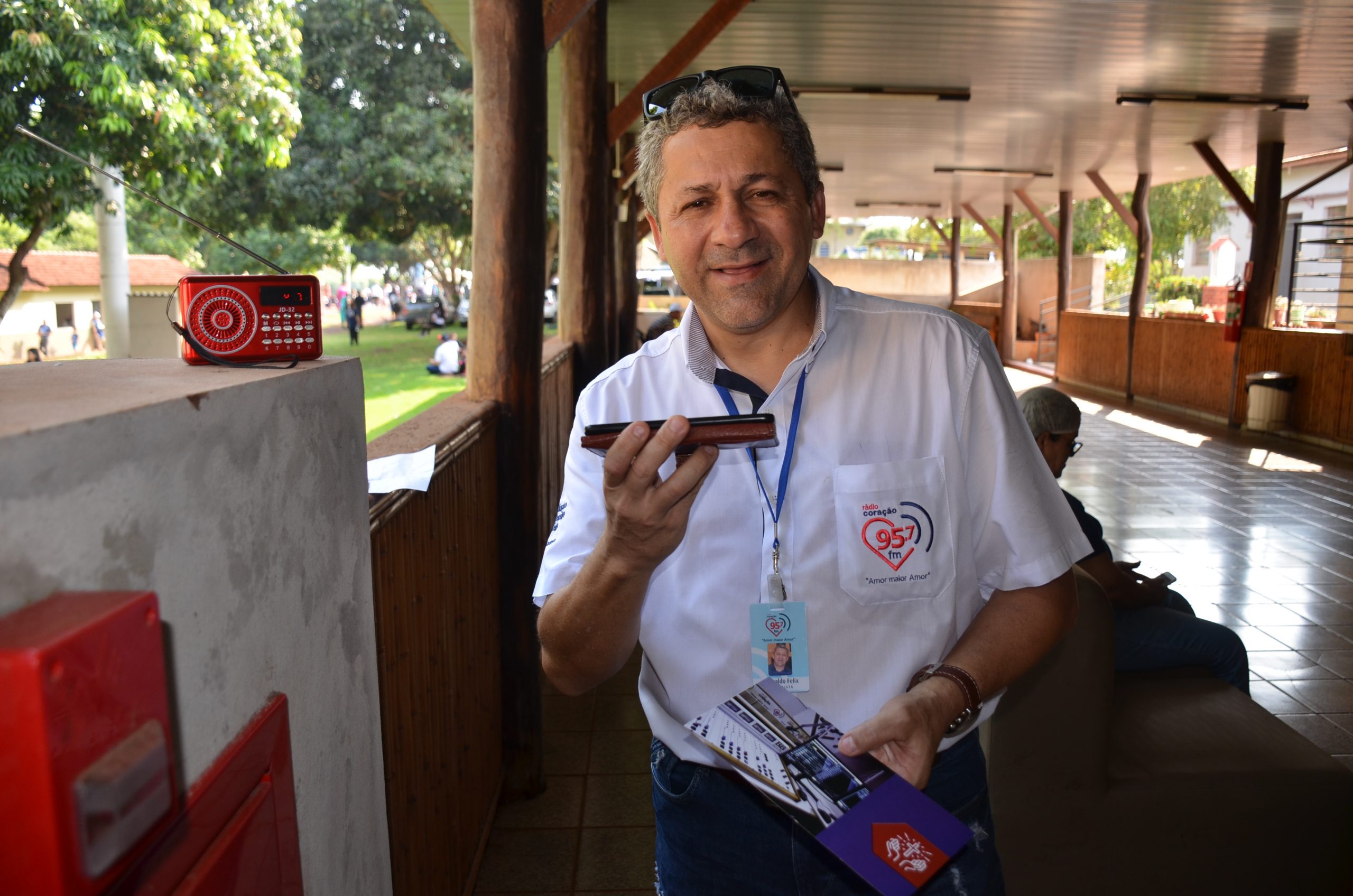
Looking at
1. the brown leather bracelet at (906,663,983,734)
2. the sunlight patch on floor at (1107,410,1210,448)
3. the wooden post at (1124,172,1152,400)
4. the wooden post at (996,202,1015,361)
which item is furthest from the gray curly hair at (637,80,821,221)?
the wooden post at (996,202,1015,361)

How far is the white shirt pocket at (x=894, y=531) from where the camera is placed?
4.86 feet

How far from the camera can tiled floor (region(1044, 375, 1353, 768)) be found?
4629 millimetres

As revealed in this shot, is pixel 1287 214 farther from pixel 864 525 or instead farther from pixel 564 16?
pixel 864 525

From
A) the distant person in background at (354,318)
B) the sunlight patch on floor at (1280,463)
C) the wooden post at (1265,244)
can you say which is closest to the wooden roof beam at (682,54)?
the sunlight patch on floor at (1280,463)

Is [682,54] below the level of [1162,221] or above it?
below

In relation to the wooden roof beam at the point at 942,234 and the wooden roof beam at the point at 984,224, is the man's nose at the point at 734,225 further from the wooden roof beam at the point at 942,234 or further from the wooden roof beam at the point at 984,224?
the wooden roof beam at the point at 942,234

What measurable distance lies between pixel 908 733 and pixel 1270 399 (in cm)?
1182

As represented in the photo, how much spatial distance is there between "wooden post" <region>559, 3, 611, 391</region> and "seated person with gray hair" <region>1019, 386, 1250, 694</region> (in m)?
3.68

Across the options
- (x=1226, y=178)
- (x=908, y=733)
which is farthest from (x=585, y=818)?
(x=1226, y=178)

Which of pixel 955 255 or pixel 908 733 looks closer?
pixel 908 733

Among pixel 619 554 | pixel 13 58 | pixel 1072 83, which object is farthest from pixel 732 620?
pixel 1072 83

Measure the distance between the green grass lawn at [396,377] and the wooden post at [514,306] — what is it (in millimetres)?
2023

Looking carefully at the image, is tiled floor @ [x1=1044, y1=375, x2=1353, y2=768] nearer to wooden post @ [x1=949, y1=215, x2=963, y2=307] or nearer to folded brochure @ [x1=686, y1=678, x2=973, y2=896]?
folded brochure @ [x1=686, y1=678, x2=973, y2=896]

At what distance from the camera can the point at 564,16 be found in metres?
3.79
